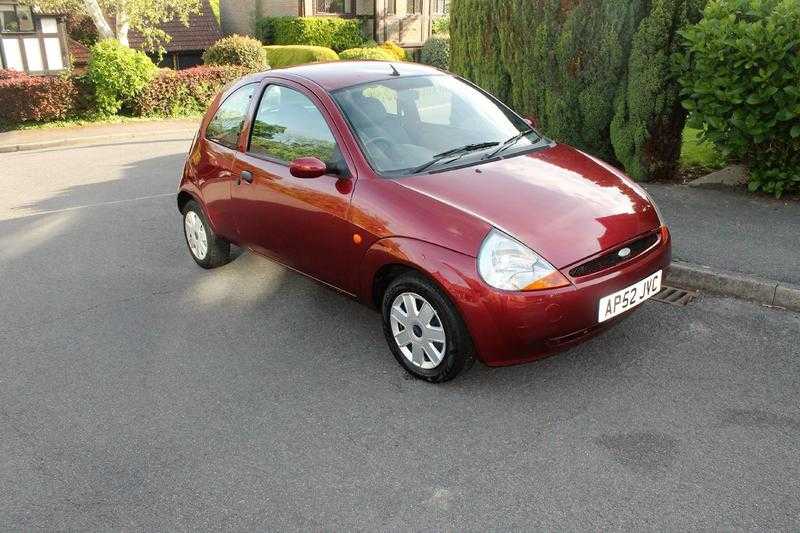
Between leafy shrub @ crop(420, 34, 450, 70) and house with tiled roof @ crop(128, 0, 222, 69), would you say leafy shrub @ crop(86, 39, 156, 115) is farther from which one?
house with tiled roof @ crop(128, 0, 222, 69)

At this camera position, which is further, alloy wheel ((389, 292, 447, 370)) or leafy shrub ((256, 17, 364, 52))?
leafy shrub ((256, 17, 364, 52))

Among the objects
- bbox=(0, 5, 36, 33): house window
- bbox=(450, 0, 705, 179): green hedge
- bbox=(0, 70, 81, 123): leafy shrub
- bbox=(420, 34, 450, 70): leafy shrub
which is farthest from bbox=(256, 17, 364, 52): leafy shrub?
bbox=(450, 0, 705, 179): green hedge

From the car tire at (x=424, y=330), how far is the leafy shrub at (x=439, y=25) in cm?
3076

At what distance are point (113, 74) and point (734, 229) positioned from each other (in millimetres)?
14530

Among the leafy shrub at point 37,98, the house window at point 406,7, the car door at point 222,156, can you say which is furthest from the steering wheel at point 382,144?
the house window at point 406,7

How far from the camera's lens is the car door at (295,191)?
15.0 ft

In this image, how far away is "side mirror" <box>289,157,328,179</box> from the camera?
177 inches

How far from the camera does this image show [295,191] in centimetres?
482

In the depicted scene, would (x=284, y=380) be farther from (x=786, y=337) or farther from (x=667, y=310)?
(x=786, y=337)

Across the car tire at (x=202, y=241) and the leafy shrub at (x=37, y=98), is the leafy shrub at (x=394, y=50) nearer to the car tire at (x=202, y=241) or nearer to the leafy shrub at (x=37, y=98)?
the leafy shrub at (x=37, y=98)

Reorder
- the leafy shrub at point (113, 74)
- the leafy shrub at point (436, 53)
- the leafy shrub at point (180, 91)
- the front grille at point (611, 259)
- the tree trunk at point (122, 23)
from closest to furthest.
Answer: the front grille at point (611, 259), the leafy shrub at point (113, 74), the leafy shrub at point (180, 91), the tree trunk at point (122, 23), the leafy shrub at point (436, 53)

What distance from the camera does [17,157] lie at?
13242 millimetres

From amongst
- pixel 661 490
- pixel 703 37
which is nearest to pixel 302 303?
pixel 661 490

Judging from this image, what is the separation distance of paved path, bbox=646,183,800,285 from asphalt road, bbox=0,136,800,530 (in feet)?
1.88
